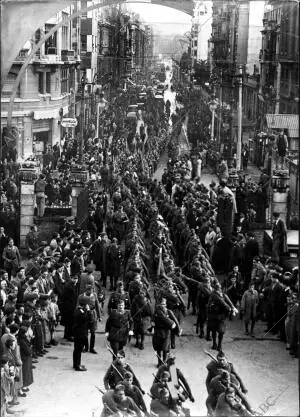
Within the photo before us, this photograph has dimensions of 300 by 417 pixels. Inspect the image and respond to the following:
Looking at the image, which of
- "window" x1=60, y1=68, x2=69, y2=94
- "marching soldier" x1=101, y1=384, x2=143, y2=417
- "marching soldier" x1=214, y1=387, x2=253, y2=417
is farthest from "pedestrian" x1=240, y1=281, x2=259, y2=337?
"window" x1=60, y1=68, x2=69, y2=94

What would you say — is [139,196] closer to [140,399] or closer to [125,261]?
[125,261]

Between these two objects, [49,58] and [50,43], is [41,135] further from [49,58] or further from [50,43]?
[50,43]

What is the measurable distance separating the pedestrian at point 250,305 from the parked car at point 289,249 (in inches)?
19.6

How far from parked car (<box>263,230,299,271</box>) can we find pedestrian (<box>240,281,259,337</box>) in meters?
0.50

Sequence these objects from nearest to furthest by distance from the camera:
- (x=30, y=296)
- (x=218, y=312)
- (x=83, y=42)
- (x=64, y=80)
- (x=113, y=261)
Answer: (x=218, y=312), (x=83, y=42), (x=64, y=80), (x=30, y=296), (x=113, y=261)

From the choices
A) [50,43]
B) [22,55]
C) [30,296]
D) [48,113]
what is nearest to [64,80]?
[48,113]

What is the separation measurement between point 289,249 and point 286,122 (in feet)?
4.77

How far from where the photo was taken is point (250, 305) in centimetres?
1041

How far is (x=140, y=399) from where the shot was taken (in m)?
9.31

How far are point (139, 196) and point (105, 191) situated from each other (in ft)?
1.50

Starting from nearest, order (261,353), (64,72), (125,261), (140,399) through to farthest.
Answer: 1. (140,399)
2. (261,353)
3. (64,72)
4. (125,261)

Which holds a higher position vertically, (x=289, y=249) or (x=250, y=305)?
(x=289, y=249)

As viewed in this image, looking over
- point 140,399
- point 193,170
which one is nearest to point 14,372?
point 140,399

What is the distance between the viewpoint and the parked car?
31.9ft
